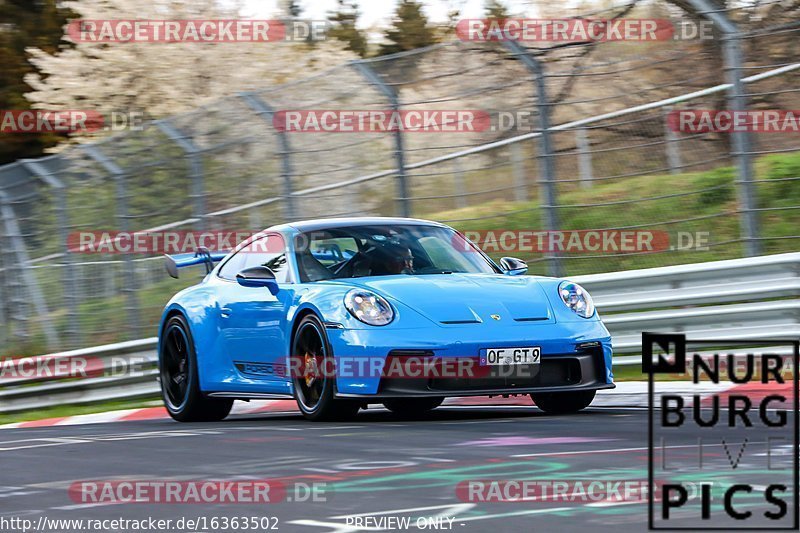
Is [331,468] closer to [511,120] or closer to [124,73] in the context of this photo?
[511,120]

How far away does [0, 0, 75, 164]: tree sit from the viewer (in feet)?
119

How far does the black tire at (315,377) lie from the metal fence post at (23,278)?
7.39 meters

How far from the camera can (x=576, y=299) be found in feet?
27.8

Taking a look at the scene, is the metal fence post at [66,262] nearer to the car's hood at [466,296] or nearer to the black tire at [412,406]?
the black tire at [412,406]

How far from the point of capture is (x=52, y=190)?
48.7ft

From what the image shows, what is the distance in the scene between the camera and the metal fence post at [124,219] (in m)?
14.3

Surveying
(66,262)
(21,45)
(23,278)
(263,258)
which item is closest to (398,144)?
(263,258)

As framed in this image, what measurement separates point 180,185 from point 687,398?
6.56m

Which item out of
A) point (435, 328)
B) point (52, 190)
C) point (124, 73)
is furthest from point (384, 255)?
point (124, 73)

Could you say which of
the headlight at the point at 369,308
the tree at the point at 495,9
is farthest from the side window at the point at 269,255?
the tree at the point at 495,9

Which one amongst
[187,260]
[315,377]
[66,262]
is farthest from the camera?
[66,262]

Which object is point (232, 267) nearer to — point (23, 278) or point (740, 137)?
point (740, 137)

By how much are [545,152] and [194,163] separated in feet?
13.1

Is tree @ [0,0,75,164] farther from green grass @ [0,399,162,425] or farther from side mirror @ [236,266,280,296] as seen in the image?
side mirror @ [236,266,280,296]
